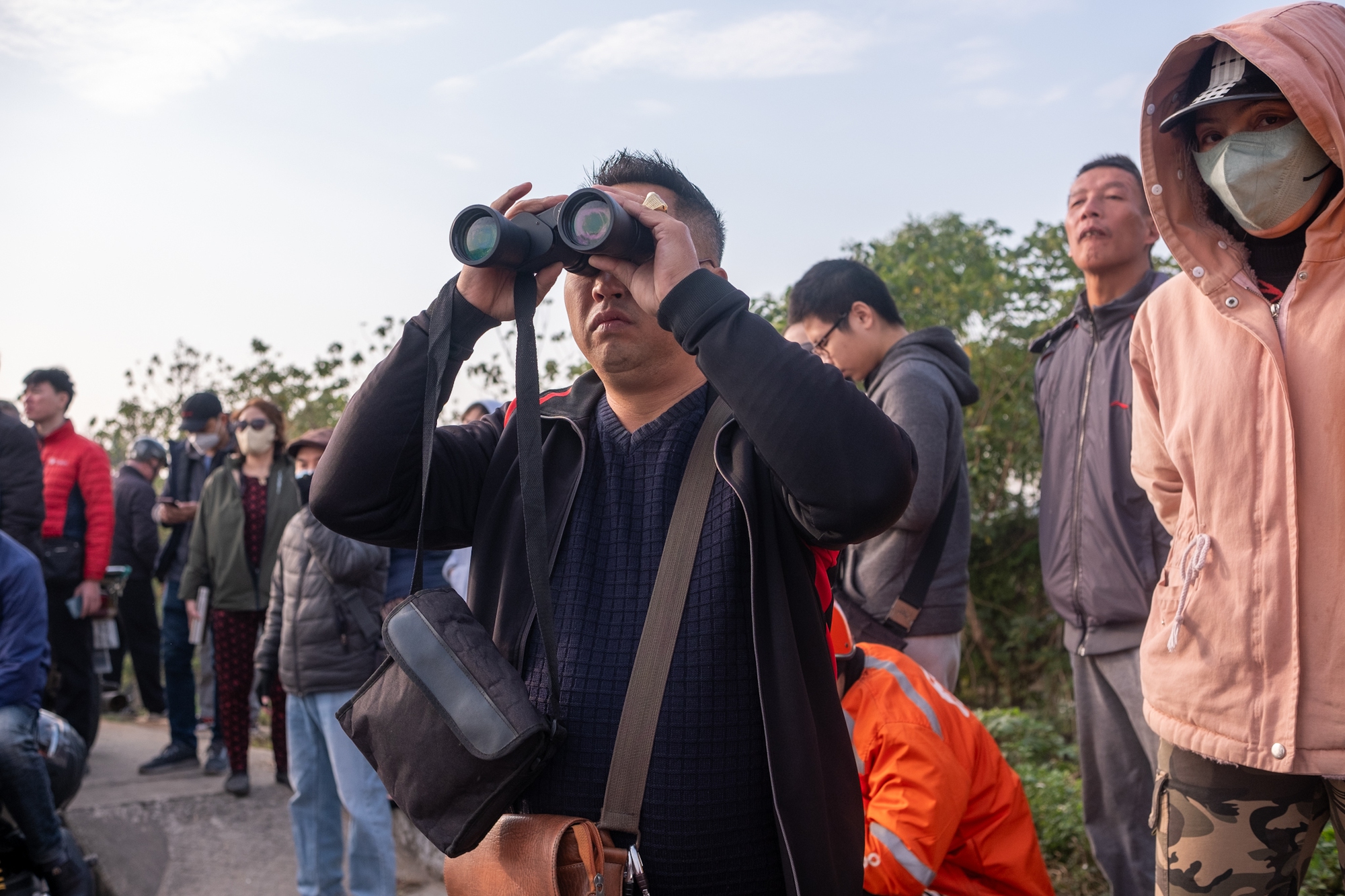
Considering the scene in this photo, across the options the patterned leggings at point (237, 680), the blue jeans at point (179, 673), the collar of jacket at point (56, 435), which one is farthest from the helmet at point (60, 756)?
the collar of jacket at point (56, 435)

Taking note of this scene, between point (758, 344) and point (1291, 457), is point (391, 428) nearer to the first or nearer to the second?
point (758, 344)

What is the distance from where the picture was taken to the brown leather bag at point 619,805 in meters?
1.55

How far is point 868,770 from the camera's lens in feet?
8.30

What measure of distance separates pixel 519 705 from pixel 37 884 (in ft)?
11.3

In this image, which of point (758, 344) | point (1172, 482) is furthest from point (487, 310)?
point (1172, 482)

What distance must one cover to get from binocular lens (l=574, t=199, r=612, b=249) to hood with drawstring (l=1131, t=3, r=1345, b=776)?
1.25m

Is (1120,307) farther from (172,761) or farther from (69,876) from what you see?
A: (172,761)

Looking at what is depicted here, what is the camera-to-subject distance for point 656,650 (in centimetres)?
173

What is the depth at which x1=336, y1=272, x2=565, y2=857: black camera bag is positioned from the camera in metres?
1.59

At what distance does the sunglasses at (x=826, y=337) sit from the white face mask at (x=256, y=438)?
3.52 metres

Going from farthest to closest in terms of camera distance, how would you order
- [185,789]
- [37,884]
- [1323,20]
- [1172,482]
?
1. [185,789]
2. [37,884]
3. [1172,482]
4. [1323,20]

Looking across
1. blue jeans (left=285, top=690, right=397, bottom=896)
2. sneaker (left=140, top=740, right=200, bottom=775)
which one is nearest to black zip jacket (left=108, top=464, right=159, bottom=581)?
sneaker (left=140, top=740, right=200, bottom=775)

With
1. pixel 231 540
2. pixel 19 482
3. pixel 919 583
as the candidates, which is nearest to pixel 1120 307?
pixel 919 583

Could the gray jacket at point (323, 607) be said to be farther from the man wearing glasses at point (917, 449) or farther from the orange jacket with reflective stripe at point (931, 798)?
the orange jacket with reflective stripe at point (931, 798)
